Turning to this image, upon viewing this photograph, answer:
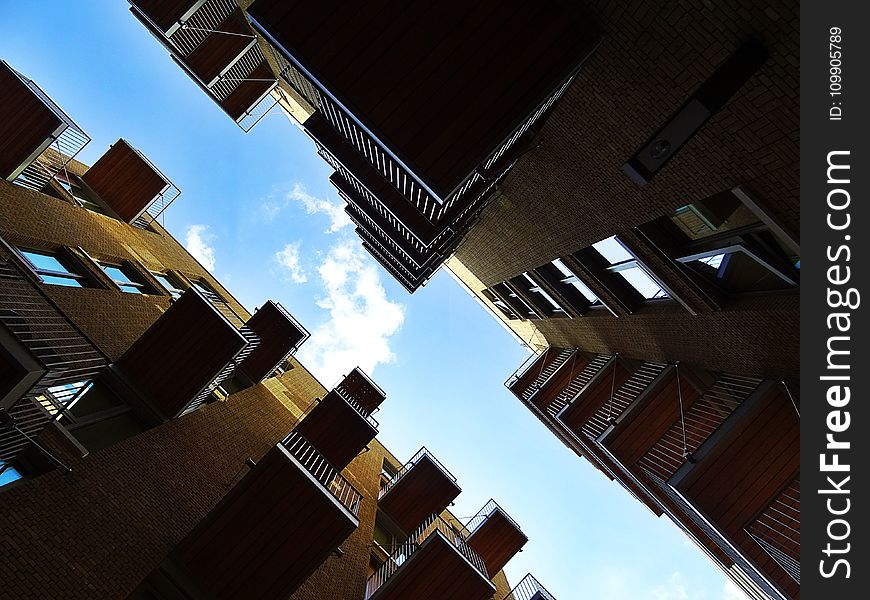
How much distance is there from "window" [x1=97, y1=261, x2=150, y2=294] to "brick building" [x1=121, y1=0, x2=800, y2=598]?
5990mm

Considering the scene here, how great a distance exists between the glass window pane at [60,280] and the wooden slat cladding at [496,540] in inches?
533

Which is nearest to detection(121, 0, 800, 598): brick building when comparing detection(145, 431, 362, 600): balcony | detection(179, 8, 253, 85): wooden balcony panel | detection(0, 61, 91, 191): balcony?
detection(179, 8, 253, 85): wooden balcony panel

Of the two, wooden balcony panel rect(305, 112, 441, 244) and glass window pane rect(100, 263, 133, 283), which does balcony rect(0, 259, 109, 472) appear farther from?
wooden balcony panel rect(305, 112, 441, 244)

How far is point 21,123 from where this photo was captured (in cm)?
949

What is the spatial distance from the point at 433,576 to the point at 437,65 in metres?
9.42

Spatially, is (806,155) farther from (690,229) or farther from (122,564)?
(122,564)

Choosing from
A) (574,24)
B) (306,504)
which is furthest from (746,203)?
(306,504)

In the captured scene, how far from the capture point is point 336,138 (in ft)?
34.1

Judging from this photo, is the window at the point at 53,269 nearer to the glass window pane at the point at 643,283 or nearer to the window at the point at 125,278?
the window at the point at 125,278

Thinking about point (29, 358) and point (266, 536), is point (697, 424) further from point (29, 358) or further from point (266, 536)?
point (29, 358)

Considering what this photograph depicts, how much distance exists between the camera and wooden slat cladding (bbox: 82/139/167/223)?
14.2 meters

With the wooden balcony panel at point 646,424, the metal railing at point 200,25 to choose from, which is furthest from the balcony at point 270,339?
the wooden balcony panel at point 646,424

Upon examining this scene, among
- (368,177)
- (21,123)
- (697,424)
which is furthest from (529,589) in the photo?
(21,123)

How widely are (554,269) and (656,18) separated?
8.96m
